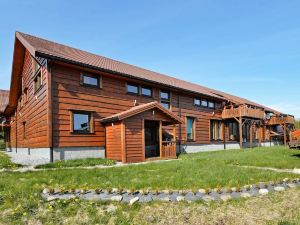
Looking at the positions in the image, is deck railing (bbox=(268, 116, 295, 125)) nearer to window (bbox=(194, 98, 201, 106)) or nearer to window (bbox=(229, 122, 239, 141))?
window (bbox=(229, 122, 239, 141))

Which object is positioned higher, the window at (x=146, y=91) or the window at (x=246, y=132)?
the window at (x=146, y=91)

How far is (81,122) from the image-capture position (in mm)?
14750

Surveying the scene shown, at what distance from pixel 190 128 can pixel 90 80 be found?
9.84 m

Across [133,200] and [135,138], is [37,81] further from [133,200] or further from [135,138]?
[133,200]

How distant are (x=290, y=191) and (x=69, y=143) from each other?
33.5 ft

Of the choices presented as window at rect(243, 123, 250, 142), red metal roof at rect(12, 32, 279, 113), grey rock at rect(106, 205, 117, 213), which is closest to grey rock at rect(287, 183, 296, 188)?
grey rock at rect(106, 205, 117, 213)

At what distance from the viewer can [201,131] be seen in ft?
75.3

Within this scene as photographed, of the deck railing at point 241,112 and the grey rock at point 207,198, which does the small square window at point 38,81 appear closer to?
the grey rock at point 207,198

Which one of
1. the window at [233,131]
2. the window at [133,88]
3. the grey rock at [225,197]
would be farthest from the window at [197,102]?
the grey rock at [225,197]

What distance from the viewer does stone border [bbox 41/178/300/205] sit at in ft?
20.8

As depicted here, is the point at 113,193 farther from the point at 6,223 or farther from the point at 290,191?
the point at 290,191

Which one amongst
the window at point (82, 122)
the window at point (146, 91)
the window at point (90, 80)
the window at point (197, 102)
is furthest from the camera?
the window at point (197, 102)

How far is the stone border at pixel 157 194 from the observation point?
6.35m

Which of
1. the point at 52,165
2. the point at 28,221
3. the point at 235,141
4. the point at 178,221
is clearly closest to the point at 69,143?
the point at 52,165
